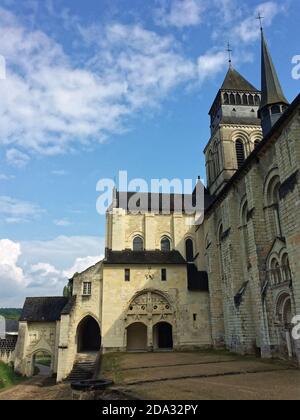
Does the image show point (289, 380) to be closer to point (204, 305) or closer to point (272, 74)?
point (204, 305)

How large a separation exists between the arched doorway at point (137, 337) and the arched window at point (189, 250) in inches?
327

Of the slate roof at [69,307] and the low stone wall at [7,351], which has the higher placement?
the slate roof at [69,307]

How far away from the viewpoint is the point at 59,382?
2202 cm

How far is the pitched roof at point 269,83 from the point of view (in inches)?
1028

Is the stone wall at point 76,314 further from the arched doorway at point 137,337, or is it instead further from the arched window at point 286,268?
the arched window at point 286,268

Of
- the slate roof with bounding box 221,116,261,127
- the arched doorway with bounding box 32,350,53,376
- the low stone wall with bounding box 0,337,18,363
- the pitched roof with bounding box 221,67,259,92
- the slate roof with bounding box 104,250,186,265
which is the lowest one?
the arched doorway with bounding box 32,350,53,376

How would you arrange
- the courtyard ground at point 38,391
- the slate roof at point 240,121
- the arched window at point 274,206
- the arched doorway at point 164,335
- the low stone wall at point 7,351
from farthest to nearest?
the slate roof at point 240,121 < the arched doorway at point 164,335 < the low stone wall at point 7,351 < the arched window at point 274,206 < the courtyard ground at point 38,391

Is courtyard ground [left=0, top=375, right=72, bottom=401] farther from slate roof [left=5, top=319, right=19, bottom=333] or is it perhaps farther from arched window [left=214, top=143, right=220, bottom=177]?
arched window [left=214, top=143, right=220, bottom=177]

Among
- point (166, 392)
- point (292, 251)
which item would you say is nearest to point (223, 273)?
point (292, 251)

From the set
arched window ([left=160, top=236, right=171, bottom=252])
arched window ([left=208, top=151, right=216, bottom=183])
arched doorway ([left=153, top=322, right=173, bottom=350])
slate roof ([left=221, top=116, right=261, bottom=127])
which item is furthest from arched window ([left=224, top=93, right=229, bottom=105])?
arched doorway ([left=153, top=322, right=173, bottom=350])

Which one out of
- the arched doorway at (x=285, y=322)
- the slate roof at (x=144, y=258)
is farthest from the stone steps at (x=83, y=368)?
the arched doorway at (x=285, y=322)

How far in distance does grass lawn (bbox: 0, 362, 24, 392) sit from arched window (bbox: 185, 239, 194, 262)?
17643 millimetres

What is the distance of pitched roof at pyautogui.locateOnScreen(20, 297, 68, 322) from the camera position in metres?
26.6
